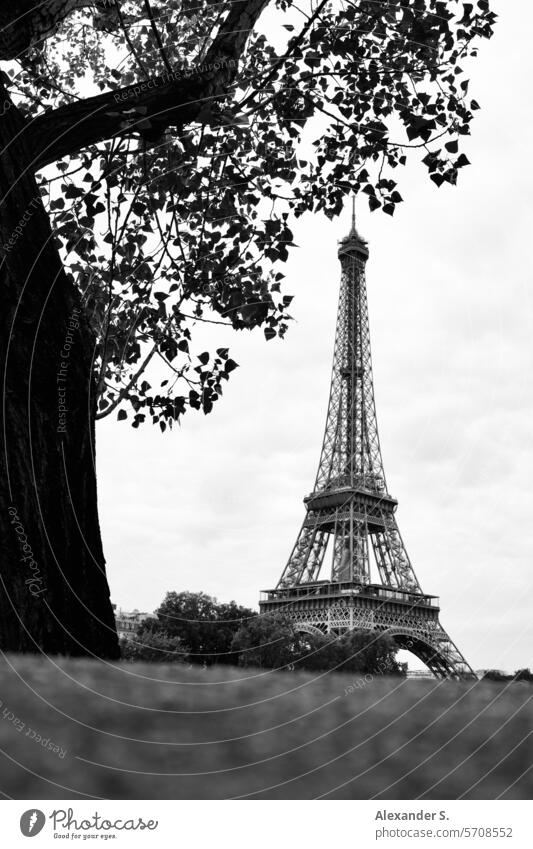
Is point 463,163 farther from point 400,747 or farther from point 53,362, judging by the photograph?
point 400,747

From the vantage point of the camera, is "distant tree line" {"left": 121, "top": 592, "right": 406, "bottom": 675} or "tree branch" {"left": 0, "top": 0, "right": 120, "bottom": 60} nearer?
"tree branch" {"left": 0, "top": 0, "right": 120, "bottom": 60}

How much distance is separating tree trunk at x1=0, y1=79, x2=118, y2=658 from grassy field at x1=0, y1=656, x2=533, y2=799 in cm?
114

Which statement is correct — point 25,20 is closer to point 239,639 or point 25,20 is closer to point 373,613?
point 239,639

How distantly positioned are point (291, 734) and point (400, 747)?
383 mm

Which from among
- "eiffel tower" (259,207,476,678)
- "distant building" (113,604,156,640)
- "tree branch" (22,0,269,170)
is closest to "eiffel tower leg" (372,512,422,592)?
"eiffel tower" (259,207,476,678)

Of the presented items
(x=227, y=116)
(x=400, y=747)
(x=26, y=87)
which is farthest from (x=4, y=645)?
(x=26, y=87)

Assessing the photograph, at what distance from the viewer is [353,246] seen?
69.8 metres

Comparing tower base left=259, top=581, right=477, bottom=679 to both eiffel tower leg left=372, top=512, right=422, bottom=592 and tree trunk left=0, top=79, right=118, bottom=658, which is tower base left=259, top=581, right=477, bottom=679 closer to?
eiffel tower leg left=372, top=512, right=422, bottom=592

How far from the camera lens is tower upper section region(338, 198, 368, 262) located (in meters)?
69.7
